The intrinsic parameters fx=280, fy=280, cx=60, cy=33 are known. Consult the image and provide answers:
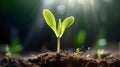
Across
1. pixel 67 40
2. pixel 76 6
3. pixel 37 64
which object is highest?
pixel 76 6

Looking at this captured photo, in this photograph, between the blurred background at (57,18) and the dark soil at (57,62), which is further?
the blurred background at (57,18)

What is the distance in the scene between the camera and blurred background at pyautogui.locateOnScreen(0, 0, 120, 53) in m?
6.67

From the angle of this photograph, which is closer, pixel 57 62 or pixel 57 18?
pixel 57 62

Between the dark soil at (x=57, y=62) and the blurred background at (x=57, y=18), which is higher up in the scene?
the blurred background at (x=57, y=18)

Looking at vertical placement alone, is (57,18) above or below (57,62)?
above

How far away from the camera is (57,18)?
757cm

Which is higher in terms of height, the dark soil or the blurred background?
the blurred background

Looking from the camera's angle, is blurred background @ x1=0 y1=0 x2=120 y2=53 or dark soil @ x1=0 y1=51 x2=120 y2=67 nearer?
dark soil @ x1=0 y1=51 x2=120 y2=67

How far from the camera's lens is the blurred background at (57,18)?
6673mm

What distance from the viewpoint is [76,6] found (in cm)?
740

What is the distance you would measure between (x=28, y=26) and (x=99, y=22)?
1.88 metres

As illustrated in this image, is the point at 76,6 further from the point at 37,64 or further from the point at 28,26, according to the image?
the point at 37,64

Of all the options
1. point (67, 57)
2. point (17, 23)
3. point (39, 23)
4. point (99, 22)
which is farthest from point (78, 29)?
point (67, 57)

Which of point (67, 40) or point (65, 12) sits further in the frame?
point (65, 12)
